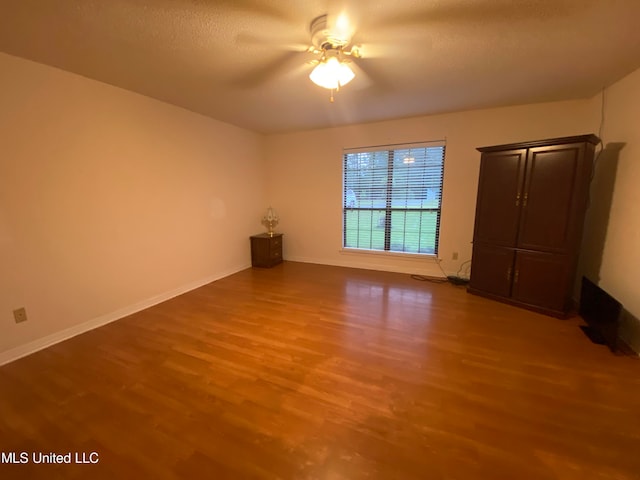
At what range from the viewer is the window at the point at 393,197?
4023 mm

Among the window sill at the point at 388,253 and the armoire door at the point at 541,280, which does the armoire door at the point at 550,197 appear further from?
the window sill at the point at 388,253

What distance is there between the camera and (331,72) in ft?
6.42

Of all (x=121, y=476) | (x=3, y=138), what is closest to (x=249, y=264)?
(x=3, y=138)

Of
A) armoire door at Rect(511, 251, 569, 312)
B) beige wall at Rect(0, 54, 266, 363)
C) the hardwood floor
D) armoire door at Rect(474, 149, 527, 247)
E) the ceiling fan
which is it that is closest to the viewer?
the hardwood floor

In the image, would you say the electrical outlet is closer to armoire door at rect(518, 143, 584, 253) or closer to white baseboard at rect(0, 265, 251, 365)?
white baseboard at rect(0, 265, 251, 365)

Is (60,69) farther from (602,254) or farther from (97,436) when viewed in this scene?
(602,254)

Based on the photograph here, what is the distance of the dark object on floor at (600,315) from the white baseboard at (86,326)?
434 cm

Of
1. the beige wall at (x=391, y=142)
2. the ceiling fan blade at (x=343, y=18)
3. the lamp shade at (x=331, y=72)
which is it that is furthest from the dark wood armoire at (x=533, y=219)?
the ceiling fan blade at (x=343, y=18)

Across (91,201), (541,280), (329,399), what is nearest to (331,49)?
(329,399)

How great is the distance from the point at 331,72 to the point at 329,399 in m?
2.23

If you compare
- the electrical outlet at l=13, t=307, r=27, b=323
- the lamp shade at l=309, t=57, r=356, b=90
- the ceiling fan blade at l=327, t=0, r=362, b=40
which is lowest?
the electrical outlet at l=13, t=307, r=27, b=323

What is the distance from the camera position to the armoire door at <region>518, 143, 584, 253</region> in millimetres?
2598

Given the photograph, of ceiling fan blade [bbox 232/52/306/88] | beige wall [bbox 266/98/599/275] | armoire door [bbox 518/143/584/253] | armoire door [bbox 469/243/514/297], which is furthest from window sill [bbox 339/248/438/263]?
ceiling fan blade [bbox 232/52/306/88]

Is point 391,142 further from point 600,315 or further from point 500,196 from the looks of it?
point 600,315
